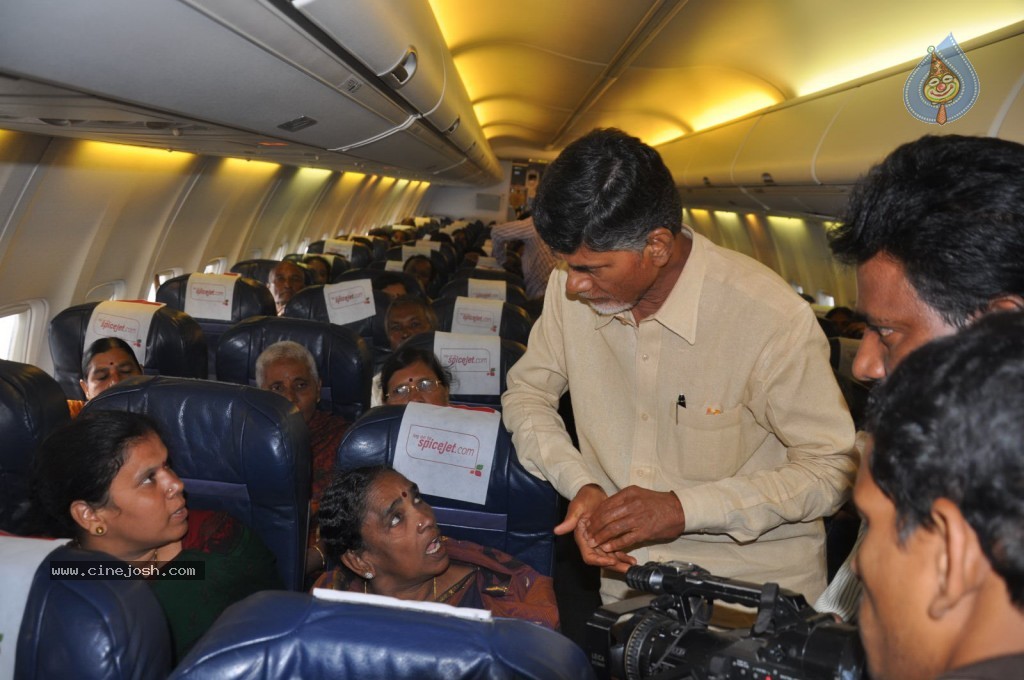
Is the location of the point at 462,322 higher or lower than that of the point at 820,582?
higher

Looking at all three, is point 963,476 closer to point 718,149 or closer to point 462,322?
point 462,322

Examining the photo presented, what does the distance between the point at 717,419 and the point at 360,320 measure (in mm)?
4555

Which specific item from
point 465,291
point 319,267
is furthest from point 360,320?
point 319,267

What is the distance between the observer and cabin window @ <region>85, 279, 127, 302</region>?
693 centimetres

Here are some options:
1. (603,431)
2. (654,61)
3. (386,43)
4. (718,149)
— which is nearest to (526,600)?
(603,431)

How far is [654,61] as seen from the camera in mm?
7414

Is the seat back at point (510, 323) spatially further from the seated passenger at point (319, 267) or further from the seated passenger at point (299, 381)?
the seated passenger at point (319, 267)

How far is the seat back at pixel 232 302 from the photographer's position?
6.32 m

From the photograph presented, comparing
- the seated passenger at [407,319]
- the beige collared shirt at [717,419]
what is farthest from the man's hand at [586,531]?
the seated passenger at [407,319]

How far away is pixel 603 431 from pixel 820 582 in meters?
0.69

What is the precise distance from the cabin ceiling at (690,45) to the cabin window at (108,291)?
3.61m

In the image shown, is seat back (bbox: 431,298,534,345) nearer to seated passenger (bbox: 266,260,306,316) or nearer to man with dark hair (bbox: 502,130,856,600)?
seated passenger (bbox: 266,260,306,316)

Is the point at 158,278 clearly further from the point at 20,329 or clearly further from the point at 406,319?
the point at 406,319

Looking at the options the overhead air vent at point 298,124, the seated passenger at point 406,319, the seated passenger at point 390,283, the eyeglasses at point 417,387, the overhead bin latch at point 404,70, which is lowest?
the eyeglasses at point 417,387
